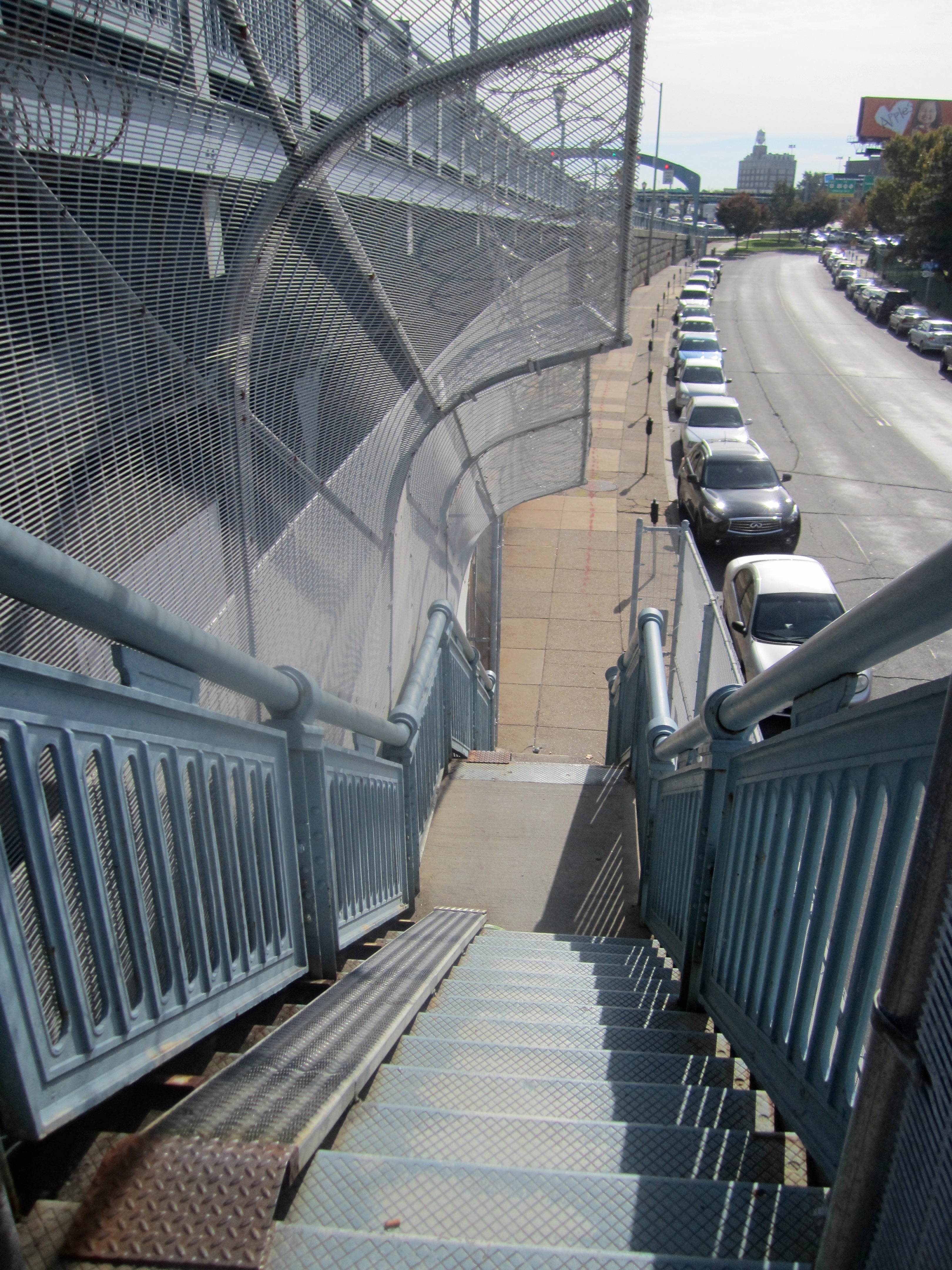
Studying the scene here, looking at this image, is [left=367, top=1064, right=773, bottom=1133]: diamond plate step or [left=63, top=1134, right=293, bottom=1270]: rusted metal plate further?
[left=367, top=1064, right=773, bottom=1133]: diamond plate step

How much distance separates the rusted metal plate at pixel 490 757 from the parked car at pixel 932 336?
97.7 ft

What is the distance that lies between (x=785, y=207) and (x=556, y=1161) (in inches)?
4051

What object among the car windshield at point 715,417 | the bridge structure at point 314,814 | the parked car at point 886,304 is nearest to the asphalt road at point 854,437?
the parked car at point 886,304

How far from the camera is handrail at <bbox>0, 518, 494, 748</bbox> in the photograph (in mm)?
1546

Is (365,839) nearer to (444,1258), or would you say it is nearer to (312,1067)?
(312,1067)

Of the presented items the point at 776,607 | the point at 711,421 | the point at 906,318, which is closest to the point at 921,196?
the point at 906,318

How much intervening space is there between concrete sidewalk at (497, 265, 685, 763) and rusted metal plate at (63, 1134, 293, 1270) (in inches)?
331

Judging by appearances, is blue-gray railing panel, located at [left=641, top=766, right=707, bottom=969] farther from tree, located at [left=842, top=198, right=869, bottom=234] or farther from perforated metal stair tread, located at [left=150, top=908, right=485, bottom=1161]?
tree, located at [left=842, top=198, right=869, bottom=234]

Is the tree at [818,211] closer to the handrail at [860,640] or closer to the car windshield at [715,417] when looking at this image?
the car windshield at [715,417]

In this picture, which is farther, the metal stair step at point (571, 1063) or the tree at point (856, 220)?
the tree at point (856, 220)

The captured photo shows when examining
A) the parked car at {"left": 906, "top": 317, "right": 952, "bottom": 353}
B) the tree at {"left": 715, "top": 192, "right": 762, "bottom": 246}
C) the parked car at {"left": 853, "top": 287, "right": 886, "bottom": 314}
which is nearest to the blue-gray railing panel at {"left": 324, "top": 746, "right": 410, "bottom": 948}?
the parked car at {"left": 906, "top": 317, "right": 952, "bottom": 353}

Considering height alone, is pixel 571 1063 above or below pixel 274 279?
below

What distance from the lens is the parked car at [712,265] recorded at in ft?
185

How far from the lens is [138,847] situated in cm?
206
